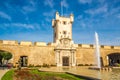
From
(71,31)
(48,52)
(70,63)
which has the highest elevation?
(71,31)

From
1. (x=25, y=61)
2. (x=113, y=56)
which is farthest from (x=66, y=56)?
(x=113, y=56)

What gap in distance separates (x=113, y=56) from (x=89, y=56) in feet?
33.1

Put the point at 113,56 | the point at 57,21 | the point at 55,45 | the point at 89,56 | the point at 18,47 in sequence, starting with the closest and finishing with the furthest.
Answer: the point at 18,47 < the point at 55,45 < the point at 89,56 < the point at 57,21 < the point at 113,56

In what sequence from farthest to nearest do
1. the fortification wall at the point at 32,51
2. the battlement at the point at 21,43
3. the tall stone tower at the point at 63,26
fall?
the tall stone tower at the point at 63,26 → the fortification wall at the point at 32,51 → the battlement at the point at 21,43

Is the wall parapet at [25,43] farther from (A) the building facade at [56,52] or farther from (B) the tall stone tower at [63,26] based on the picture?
(B) the tall stone tower at [63,26]

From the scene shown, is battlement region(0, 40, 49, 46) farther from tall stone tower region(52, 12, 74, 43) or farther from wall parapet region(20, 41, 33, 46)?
tall stone tower region(52, 12, 74, 43)

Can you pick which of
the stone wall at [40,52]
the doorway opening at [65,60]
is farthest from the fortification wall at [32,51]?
the doorway opening at [65,60]

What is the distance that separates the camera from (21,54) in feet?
112

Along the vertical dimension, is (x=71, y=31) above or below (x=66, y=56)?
above

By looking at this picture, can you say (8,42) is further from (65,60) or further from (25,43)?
(65,60)

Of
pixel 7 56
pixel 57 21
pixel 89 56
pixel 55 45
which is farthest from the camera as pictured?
pixel 57 21

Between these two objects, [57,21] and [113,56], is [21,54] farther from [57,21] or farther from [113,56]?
[113,56]

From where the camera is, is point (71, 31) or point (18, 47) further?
point (71, 31)

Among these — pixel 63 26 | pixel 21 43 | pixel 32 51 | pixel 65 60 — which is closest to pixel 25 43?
pixel 21 43
